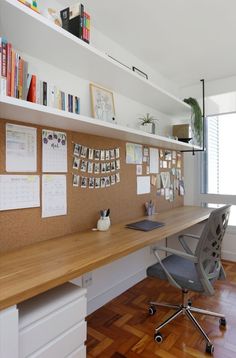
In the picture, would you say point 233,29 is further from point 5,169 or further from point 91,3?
point 5,169

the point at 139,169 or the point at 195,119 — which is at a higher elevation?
the point at 195,119

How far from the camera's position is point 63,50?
144 centimetres

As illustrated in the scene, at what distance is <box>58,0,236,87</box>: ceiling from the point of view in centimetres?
179

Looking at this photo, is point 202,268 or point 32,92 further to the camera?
point 202,268

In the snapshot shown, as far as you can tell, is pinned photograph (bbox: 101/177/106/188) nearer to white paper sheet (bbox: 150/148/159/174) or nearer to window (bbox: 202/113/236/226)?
white paper sheet (bbox: 150/148/159/174)

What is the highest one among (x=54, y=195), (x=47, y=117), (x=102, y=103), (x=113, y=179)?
(x=102, y=103)

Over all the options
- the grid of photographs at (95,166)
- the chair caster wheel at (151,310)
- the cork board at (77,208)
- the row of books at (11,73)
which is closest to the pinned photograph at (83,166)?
the grid of photographs at (95,166)

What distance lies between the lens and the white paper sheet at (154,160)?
271 cm

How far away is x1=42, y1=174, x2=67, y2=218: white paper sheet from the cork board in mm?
39

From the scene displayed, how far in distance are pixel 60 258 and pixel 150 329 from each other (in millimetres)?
1070

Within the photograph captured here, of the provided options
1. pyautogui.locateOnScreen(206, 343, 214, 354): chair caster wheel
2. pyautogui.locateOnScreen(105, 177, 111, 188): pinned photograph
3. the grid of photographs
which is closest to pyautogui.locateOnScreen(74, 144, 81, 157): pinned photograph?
the grid of photographs

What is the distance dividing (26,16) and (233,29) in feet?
5.91

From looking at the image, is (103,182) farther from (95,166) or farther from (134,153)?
(134,153)

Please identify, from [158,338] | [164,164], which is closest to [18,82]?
[158,338]
